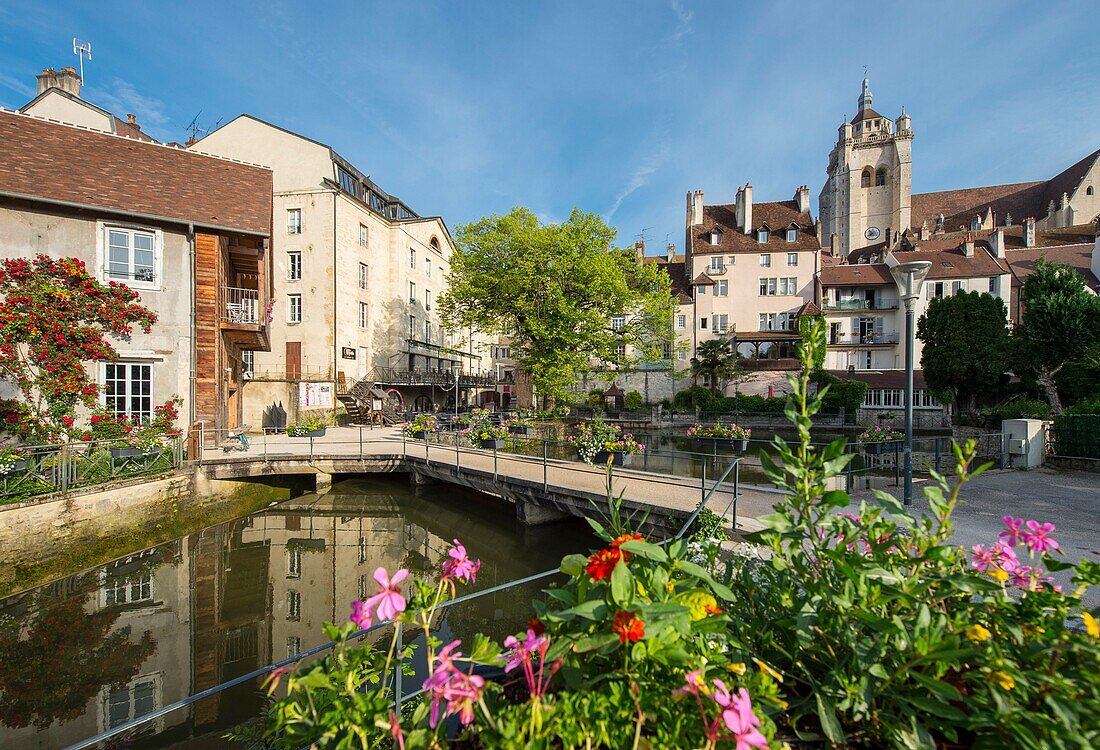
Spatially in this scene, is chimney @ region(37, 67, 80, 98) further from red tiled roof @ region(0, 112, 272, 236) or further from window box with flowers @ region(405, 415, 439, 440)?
window box with flowers @ region(405, 415, 439, 440)

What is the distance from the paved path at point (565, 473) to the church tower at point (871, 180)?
68239mm

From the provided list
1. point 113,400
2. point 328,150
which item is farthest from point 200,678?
point 328,150

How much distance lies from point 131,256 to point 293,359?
14907 mm

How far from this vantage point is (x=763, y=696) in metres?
1.51

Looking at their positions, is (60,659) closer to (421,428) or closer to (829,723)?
(829,723)

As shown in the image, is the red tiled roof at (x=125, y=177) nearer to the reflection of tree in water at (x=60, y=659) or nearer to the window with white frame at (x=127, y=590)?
the window with white frame at (x=127, y=590)

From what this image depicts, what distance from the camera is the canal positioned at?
5.88 metres

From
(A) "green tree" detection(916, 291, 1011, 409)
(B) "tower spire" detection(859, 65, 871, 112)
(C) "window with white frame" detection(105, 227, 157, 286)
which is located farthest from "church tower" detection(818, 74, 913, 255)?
(C) "window with white frame" detection(105, 227, 157, 286)

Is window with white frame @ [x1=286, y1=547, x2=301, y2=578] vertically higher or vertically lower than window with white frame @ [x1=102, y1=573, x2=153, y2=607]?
lower

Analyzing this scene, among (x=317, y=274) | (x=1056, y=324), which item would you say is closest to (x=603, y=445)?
(x=1056, y=324)

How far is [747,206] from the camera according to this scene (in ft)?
146

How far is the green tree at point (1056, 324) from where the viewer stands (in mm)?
20062

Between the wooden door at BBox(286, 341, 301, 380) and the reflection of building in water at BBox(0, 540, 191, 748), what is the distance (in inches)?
747

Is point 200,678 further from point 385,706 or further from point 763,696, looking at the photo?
point 763,696
